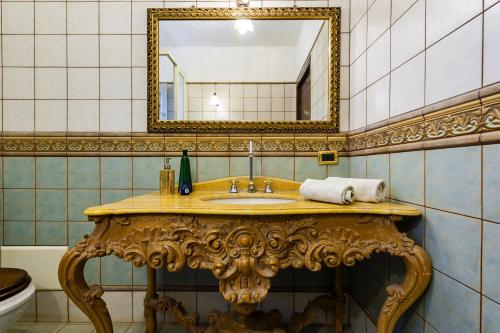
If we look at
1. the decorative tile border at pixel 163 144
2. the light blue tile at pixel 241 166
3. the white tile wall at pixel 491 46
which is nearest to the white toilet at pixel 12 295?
the decorative tile border at pixel 163 144

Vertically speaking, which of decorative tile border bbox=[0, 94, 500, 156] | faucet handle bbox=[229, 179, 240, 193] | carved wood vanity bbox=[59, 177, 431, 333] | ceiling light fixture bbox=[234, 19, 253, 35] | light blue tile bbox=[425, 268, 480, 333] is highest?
ceiling light fixture bbox=[234, 19, 253, 35]

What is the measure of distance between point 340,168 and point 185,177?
79 centimetres

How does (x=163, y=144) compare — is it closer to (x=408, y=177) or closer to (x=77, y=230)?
(x=77, y=230)

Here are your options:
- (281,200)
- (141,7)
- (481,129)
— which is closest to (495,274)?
(481,129)

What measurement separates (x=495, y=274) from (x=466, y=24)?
2.00 feet

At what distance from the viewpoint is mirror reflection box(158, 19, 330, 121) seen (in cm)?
144

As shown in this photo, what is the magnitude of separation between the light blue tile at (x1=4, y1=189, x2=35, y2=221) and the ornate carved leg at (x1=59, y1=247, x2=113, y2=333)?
796mm

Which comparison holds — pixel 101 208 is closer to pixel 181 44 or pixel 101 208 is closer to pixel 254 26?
pixel 181 44

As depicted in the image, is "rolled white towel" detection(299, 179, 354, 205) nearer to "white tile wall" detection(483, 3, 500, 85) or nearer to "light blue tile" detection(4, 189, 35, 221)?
"white tile wall" detection(483, 3, 500, 85)

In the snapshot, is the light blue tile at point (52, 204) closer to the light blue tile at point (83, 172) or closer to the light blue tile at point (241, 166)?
the light blue tile at point (83, 172)

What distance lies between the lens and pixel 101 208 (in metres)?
0.89

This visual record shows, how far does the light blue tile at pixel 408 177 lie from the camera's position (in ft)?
2.95

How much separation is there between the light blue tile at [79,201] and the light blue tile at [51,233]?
0.23ft

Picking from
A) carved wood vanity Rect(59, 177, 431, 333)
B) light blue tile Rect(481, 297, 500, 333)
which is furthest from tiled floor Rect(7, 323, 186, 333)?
light blue tile Rect(481, 297, 500, 333)
